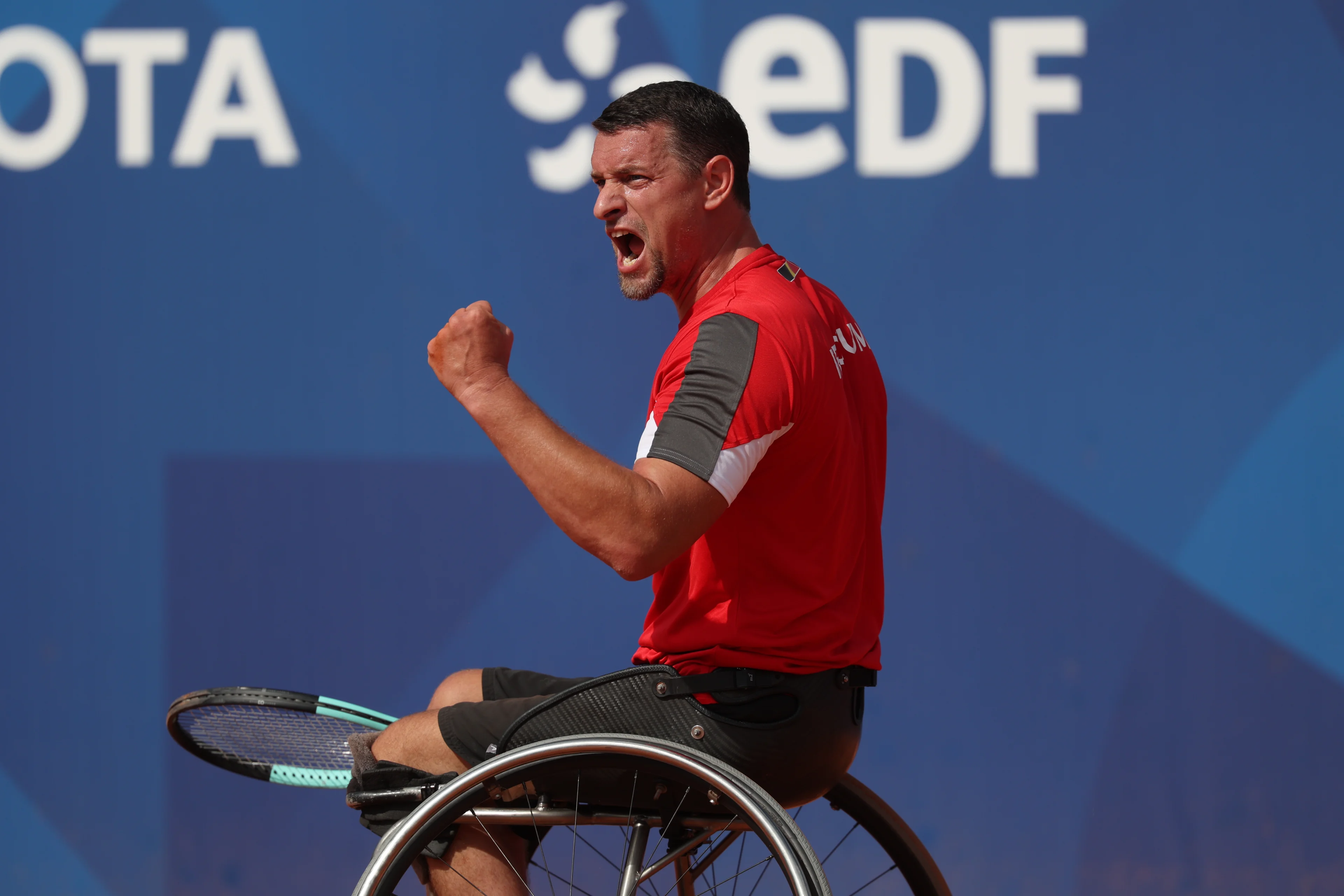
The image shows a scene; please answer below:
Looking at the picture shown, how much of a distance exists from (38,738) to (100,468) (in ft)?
2.12

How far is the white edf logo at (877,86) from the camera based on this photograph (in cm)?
272

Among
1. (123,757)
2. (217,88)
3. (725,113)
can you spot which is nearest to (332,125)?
(217,88)

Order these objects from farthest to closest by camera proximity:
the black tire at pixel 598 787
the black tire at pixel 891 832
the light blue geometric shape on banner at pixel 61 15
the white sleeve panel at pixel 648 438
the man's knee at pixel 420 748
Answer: the light blue geometric shape on banner at pixel 61 15
the black tire at pixel 891 832
the man's knee at pixel 420 748
the white sleeve panel at pixel 648 438
the black tire at pixel 598 787

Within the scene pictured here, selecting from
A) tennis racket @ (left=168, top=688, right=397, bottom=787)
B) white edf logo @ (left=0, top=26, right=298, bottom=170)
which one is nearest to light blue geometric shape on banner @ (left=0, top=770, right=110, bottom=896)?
tennis racket @ (left=168, top=688, right=397, bottom=787)

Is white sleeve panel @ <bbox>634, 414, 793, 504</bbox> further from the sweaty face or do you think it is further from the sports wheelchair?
the sweaty face

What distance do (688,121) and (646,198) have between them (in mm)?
132

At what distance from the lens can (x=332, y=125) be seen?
9.16 ft

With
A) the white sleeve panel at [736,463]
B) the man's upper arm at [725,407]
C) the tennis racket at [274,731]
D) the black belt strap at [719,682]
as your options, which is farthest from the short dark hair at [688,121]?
the tennis racket at [274,731]

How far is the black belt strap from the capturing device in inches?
57.6

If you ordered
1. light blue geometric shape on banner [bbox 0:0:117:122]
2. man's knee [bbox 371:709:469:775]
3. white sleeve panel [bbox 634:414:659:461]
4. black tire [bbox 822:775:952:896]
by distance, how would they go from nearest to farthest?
white sleeve panel [bbox 634:414:659:461], man's knee [bbox 371:709:469:775], black tire [bbox 822:775:952:896], light blue geometric shape on banner [bbox 0:0:117:122]

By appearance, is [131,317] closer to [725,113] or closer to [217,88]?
[217,88]

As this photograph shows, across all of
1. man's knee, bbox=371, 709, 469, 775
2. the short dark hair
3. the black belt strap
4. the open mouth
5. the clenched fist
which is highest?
the short dark hair

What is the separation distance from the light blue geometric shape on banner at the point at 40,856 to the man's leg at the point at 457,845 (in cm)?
166

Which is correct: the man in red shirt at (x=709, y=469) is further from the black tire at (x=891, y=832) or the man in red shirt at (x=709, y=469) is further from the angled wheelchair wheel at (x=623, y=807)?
the black tire at (x=891, y=832)
